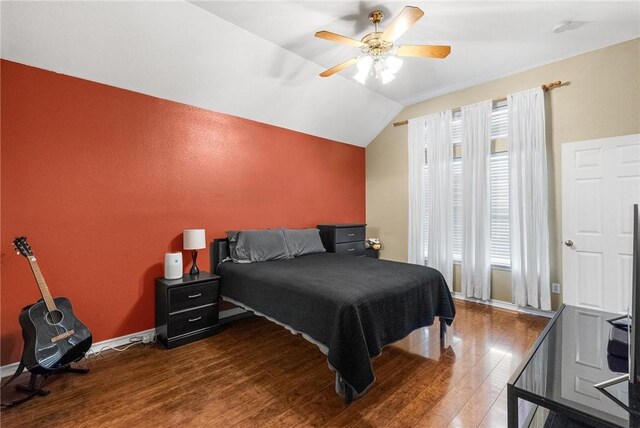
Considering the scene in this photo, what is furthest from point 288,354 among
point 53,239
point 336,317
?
point 53,239

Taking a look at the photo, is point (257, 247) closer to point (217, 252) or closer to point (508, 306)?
point (217, 252)

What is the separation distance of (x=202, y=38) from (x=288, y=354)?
308cm

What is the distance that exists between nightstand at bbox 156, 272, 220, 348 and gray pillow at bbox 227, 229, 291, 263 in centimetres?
40

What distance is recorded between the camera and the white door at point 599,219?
2.92m

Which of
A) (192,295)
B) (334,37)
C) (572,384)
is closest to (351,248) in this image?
(192,295)

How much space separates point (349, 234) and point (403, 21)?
303cm

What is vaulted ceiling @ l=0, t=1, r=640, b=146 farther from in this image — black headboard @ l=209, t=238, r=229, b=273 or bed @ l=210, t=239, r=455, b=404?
bed @ l=210, t=239, r=455, b=404

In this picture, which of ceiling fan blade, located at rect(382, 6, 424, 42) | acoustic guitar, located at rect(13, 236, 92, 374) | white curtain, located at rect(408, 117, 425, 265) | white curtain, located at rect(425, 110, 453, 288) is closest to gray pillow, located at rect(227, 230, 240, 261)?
acoustic guitar, located at rect(13, 236, 92, 374)

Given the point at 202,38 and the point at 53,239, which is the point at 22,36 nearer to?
the point at 202,38

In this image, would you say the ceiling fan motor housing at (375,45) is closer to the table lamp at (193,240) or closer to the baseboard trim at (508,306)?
the table lamp at (193,240)

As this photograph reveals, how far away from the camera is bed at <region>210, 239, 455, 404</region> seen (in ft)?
6.04

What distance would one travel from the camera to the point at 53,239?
2.44m

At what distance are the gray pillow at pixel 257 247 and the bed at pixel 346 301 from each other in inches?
6.5

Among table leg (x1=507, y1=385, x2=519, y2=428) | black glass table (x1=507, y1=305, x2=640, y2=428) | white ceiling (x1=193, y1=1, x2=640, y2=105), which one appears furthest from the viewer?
white ceiling (x1=193, y1=1, x2=640, y2=105)
